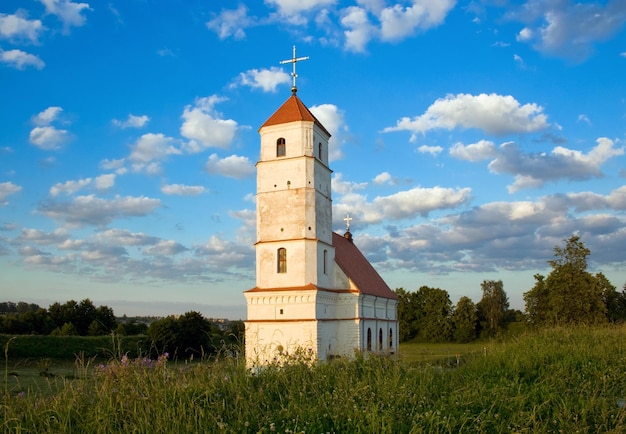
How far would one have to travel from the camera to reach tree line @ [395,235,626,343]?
46781 millimetres

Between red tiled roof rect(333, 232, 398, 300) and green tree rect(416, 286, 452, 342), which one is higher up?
red tiled roof rect(333, 232, 398, 300)

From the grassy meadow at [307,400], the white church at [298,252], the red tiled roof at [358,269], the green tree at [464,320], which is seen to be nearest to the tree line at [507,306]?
the green tree at [464,320]

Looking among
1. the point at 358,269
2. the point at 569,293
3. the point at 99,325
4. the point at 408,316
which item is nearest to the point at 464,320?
the point at 408,316

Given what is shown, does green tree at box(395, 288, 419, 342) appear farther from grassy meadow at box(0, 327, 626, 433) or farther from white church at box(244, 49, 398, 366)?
grassy meadow at box(0, 327, 626, 433)

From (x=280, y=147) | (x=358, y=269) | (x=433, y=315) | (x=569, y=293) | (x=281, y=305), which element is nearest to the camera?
(x=281, y=305)

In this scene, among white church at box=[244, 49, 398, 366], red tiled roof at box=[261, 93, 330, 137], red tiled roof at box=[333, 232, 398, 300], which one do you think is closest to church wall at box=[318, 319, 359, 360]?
white church at box=[244, 49, 398, 366]

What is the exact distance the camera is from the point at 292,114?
1267 inches

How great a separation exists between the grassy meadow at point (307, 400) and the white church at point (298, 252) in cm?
1920

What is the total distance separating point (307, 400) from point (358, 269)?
31867 mm

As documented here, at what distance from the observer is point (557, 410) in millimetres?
7973

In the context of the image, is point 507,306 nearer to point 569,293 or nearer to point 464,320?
point 464,320

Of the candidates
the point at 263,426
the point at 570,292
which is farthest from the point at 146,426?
the point at 570,292

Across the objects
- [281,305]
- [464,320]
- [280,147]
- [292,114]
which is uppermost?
[292,114]

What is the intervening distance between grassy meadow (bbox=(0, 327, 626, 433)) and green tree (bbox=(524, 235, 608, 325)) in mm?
38960
